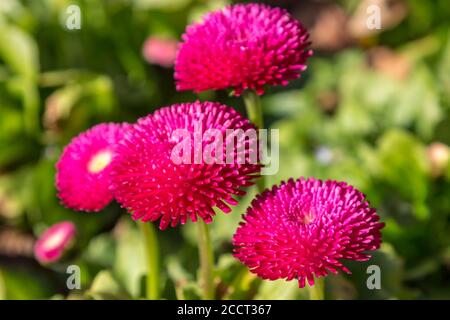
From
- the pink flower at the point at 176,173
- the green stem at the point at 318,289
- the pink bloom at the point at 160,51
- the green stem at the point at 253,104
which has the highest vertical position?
the pink bloom at the point at 160,51

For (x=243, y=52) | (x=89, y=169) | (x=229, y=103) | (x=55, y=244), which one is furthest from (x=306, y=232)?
(x=229, y=103)

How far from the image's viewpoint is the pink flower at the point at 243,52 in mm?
1058

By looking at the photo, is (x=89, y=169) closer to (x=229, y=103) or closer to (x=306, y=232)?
(x=306, y=232)

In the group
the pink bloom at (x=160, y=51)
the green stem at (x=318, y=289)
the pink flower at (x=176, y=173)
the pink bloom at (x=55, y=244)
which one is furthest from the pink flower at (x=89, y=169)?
the pink bloom at (x=160, y=51)

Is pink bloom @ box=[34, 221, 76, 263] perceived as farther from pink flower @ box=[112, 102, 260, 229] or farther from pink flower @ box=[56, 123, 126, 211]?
pink flower @ box=[112, 102, 260, 229]

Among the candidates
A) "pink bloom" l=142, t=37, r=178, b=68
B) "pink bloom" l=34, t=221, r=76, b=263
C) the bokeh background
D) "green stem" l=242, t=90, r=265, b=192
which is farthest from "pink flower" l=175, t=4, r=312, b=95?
"pink bloom" l=142, t=37, r=178, b=68

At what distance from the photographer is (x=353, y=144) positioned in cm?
221

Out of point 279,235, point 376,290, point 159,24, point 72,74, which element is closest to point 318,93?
point 159,24

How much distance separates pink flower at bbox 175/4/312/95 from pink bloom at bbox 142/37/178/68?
1325 mm

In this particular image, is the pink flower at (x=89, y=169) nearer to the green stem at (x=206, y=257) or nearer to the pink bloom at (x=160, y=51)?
the green stem at (x=206, y=257)

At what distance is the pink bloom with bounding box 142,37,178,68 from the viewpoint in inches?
96.7

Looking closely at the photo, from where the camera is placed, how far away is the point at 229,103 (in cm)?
247

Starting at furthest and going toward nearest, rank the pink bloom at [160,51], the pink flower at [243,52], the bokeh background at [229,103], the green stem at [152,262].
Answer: the pink bloom at [160,51] → the bokeh background at [229,103] → the green stem at [152,262] → the pink flower at [243,52]

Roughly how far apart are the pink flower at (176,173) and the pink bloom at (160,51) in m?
1.47
